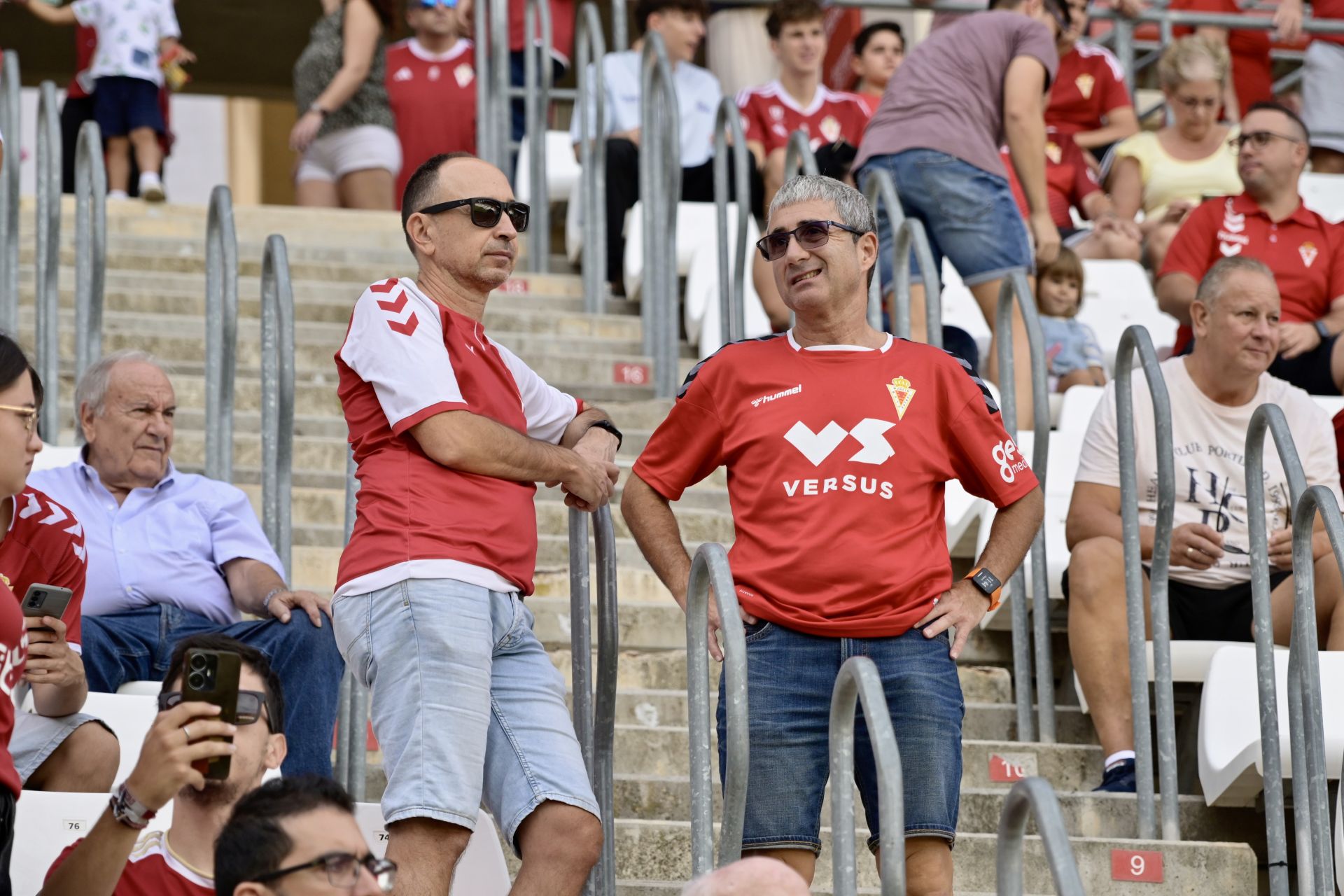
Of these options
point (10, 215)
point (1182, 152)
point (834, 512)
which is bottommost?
point (834, 512)

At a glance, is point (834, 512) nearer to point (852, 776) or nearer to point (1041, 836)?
point (852, 776)

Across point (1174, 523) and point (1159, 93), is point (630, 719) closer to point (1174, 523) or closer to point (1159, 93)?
point (1174, 523)

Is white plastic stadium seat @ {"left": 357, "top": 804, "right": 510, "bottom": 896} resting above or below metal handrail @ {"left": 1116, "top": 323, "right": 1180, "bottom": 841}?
below

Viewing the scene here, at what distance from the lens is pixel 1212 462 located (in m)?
5.04

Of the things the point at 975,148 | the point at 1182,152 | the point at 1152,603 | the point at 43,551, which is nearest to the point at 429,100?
the point at 1182,152

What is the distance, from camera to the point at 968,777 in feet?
15.6

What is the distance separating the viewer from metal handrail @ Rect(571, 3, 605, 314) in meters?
7.30

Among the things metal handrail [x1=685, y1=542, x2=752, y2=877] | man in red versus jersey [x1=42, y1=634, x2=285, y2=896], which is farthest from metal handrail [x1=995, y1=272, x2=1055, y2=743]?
man in red versus jersey [x1=42, y1=634, x2=285, y2=896]

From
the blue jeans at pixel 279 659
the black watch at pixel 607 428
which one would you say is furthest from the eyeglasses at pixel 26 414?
the black watch at pixel 607 428

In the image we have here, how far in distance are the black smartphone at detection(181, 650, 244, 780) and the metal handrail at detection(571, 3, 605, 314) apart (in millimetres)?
4330

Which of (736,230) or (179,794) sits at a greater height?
(736,230)

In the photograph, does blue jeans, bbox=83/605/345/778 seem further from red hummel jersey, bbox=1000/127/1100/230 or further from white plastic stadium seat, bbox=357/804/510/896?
red hummel jersey, bbox=1000/127/1100/230

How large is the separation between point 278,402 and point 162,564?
49 cm

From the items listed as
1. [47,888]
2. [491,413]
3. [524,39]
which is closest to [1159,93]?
[524,39]
